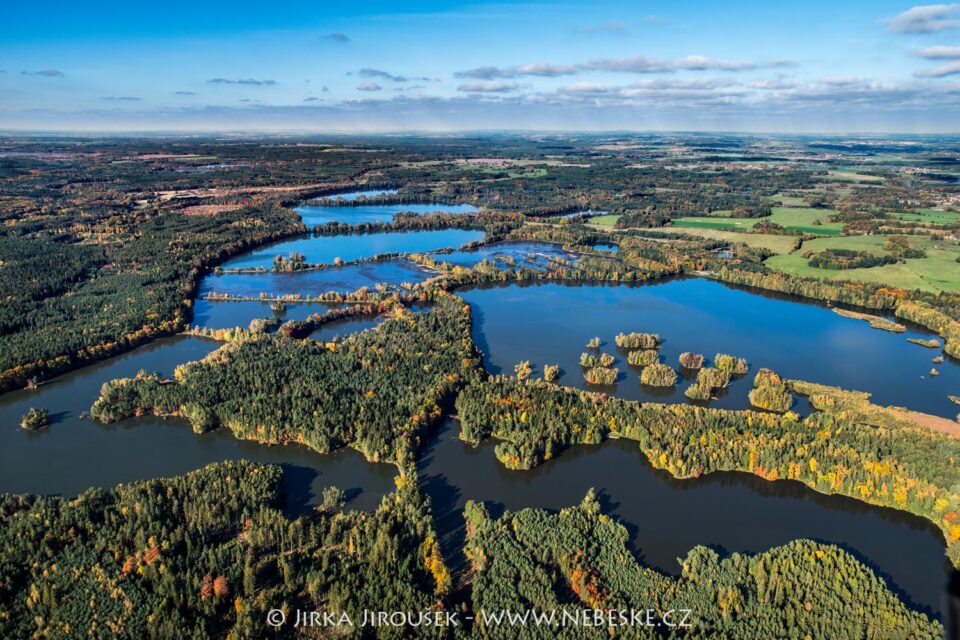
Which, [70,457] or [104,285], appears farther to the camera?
[104,285]

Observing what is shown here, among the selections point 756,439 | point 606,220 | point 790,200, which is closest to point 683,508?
point 756,439

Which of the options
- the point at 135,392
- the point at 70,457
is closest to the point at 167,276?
the point at 135,392

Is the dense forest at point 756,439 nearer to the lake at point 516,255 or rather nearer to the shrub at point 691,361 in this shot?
the shrub at point 691,361

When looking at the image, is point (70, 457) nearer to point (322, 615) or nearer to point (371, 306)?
point (322, 615)

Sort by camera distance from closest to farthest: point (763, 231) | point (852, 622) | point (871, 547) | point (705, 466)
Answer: point (852, 622) < point (871, 547) < point (705, 466) < point (763, 231)

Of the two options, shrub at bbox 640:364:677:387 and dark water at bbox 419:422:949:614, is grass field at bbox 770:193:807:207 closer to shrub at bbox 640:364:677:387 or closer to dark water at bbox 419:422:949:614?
shrub at bbox 640:364:677:387

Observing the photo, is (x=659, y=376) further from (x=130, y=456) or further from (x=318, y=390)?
(x=130, y=456)

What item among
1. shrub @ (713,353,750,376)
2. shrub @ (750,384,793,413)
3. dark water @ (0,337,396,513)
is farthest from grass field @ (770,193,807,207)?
dark water @ (0,337,396,513)
